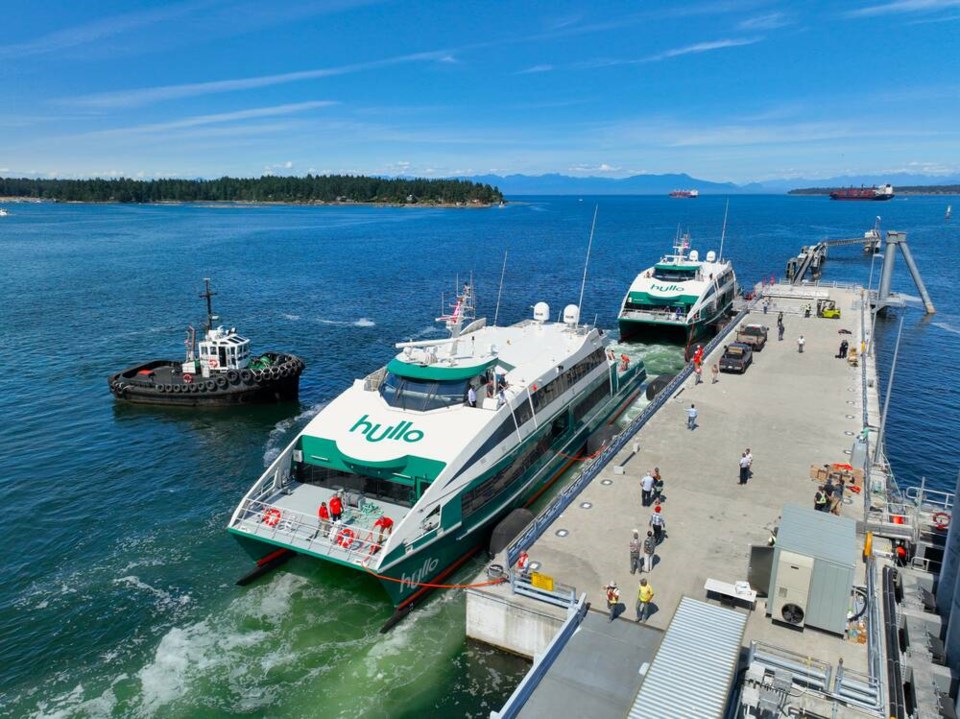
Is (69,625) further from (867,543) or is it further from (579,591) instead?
(867,543)

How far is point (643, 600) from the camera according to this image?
14703 mm

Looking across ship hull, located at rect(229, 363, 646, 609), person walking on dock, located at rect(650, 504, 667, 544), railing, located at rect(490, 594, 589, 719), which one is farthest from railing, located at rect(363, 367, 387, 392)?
railing, located at rect(490, 594, 589, 719)

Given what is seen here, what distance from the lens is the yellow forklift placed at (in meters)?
47.8

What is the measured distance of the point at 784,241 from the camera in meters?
138

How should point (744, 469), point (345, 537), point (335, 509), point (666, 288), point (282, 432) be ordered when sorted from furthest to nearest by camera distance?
point (666, 288) → point (282, 432) → point (744, 469) → point (335, 509) → point (345, 537)

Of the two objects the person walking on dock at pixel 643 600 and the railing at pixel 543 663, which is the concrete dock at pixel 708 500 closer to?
the person walking on dock at pixel 643 600

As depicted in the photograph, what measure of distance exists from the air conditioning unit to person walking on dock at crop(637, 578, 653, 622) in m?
2.82

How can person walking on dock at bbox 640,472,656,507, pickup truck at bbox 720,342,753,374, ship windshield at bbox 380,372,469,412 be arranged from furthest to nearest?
pickup truck at bbox 720,342,753,374 → ship windshield at bbox 380,372,469,412 → person walking on dock at bbox 640,472,656,507

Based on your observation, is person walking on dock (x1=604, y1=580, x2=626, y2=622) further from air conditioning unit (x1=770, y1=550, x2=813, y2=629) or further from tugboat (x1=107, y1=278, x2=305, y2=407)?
tugboat (x1=107, y1=278, x2=305, y2=407)

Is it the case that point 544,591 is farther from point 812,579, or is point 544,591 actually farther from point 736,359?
point 736,359

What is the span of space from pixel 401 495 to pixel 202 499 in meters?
11.0

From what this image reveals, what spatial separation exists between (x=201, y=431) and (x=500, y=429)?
2028 cm

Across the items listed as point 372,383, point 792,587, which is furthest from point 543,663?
point 372,383

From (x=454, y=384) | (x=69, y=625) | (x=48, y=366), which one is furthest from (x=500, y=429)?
(x=48, y=366)
